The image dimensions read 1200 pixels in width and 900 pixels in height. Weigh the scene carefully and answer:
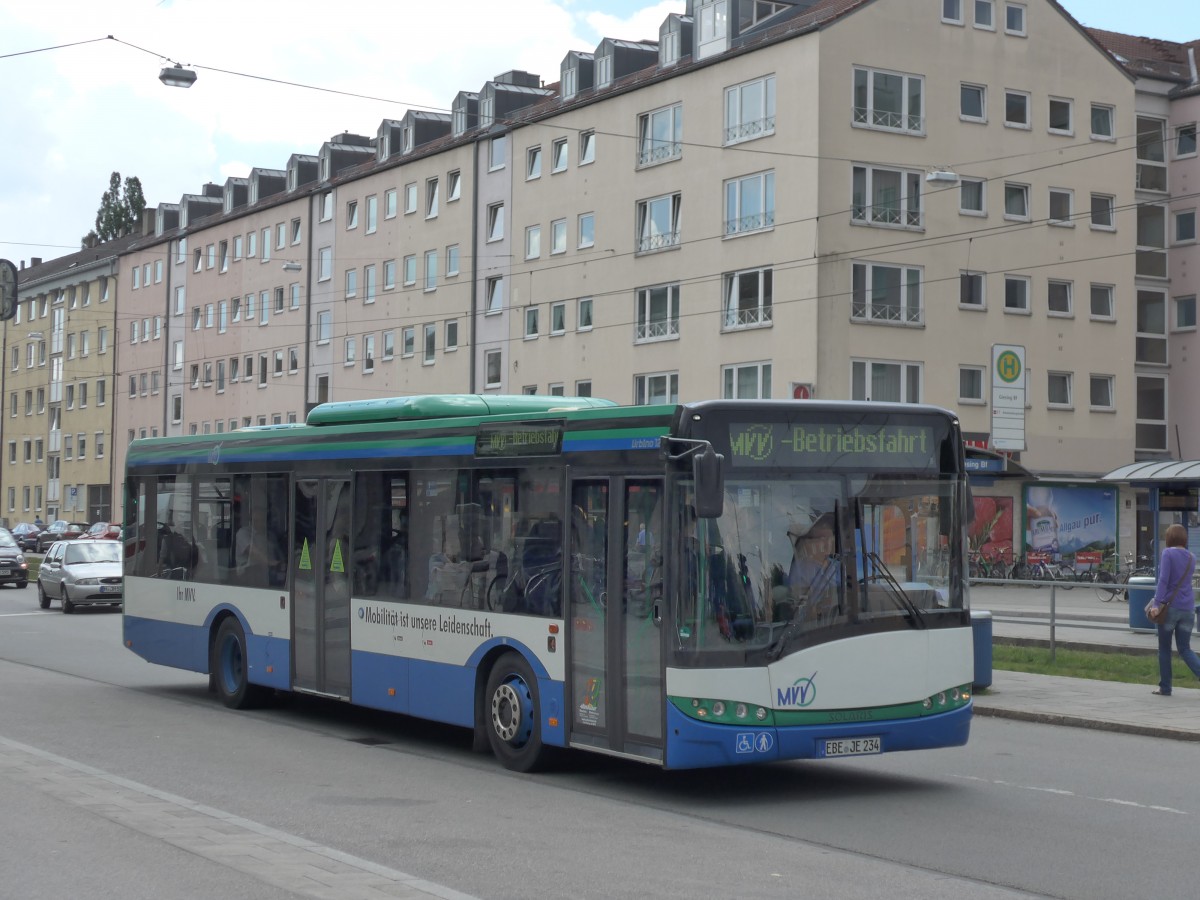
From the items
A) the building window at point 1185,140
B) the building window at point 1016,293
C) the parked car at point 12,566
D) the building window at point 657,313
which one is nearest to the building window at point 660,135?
the building window at point 657,313

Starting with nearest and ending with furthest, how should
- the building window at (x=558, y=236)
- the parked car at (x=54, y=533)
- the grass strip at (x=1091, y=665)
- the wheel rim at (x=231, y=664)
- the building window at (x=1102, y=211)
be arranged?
the wheel rim at (x=231, y=664) < the grass strip at (x=1091, y=665) < the building window at (x=1102, y=211) < the building window at (x=558, y=236) < the parked car at (x=54, y=533)

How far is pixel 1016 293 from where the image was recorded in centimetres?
4988

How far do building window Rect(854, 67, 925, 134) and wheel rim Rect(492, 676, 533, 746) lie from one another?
1434 inches

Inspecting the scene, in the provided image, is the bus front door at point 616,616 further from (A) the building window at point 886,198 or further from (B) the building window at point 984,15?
(B) the building window at point 984,15

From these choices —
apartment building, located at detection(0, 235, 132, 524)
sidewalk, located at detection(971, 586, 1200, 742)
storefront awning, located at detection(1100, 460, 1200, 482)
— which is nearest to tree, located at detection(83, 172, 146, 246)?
apartment building, located at detection(0, 235, 132, 524)

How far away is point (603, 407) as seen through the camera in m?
11.8

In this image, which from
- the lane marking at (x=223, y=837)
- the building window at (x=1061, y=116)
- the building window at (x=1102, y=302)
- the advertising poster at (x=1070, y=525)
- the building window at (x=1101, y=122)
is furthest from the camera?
the building window at (x=1101, y=122)

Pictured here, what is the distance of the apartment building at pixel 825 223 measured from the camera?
151 ft

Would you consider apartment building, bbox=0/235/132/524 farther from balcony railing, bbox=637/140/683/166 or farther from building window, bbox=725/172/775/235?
building window, bbox=725/172/775/235

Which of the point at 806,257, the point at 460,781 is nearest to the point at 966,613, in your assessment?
the point at 460,781

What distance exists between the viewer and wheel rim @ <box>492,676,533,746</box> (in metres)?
11.9

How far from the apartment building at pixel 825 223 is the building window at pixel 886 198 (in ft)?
0.22

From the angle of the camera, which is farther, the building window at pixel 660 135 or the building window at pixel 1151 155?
the building window at pixel 1151 155

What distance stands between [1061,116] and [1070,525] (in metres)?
12.6
